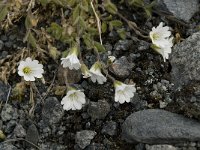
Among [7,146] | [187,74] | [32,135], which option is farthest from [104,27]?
[7,146]

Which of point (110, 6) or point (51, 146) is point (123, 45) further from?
point (51, 146)

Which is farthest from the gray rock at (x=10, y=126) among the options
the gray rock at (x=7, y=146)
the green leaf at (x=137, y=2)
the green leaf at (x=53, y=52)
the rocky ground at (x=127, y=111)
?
the green leaf at (x=137, y=2)

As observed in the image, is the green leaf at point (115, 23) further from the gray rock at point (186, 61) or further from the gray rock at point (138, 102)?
the gray rock at point (138, 102)

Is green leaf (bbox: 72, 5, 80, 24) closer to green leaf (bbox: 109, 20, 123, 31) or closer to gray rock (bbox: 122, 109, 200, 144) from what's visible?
green leaf (bbox: 109, 20, 123, 31)

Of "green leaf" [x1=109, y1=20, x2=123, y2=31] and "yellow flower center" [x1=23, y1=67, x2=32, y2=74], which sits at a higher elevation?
"green leaf" [x1=109, y1=20, x2=123, y2=31]

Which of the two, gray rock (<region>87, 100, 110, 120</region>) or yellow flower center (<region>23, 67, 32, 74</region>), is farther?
yellow flower center (<region>23, 67, 32, 74</region>)

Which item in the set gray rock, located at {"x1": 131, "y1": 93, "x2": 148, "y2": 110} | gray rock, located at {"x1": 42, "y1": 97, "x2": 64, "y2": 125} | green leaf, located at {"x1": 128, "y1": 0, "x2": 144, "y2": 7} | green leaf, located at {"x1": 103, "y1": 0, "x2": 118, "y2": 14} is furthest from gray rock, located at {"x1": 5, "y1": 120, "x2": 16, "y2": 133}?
green leaf, located at {"x1": 128, "y1": 0, "x2": 144, "y2": 7}
